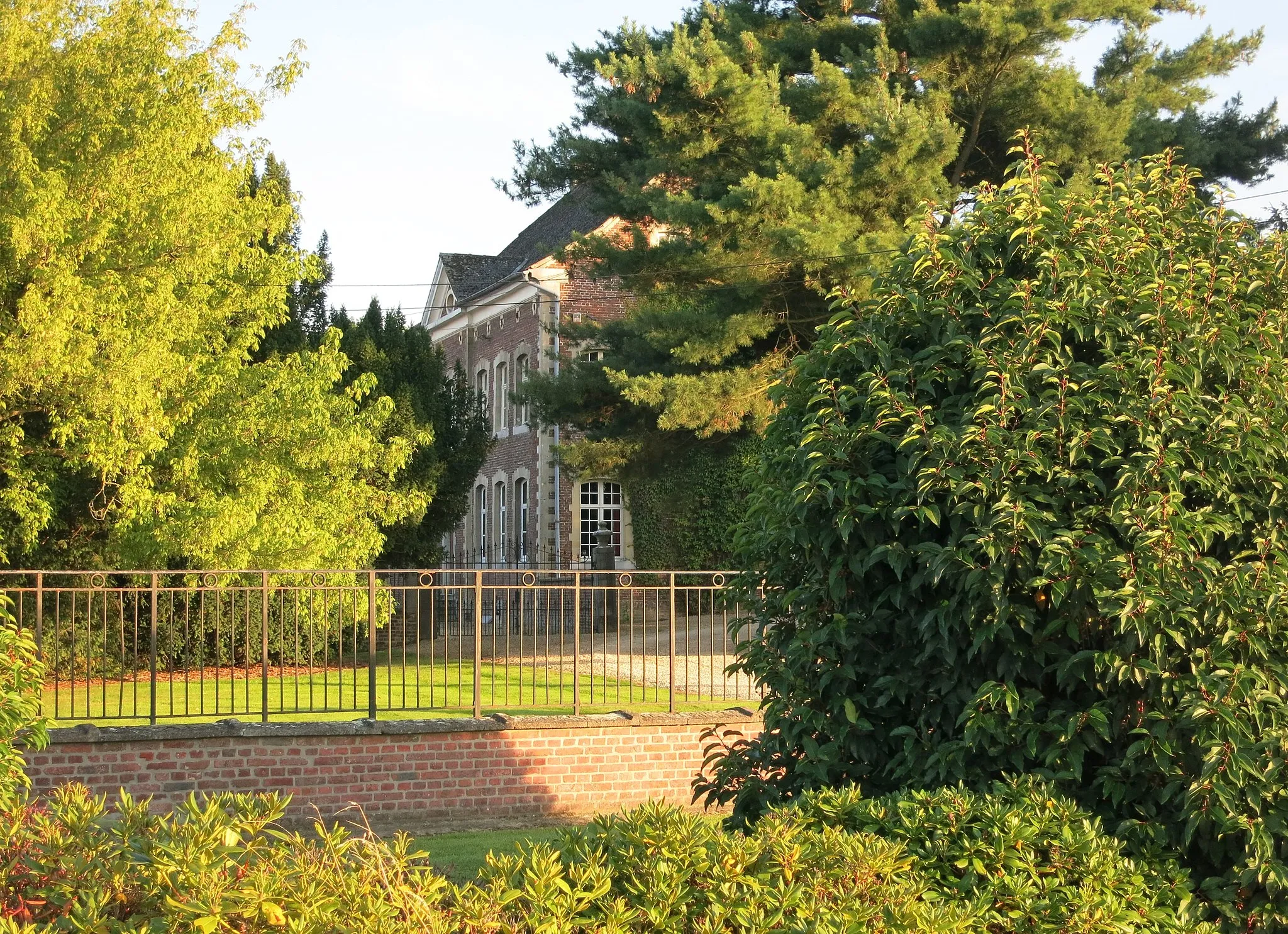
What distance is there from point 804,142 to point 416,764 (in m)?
13.5

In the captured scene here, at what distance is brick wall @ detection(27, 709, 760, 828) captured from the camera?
10539mm

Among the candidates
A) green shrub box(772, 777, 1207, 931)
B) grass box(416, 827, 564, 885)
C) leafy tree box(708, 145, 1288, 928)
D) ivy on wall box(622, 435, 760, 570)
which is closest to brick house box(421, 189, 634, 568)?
ivy on wall box(622, 435, 760, 570)

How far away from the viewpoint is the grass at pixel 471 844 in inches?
345

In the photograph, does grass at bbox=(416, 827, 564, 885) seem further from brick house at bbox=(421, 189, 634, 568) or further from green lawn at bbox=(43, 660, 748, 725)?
brick house at bbox=(421, 189, 634, 568)

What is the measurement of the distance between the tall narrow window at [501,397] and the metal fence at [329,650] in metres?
14.0

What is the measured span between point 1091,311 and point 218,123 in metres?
13.7

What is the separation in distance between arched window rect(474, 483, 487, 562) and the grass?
2863 centimetres

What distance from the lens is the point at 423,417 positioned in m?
23.0

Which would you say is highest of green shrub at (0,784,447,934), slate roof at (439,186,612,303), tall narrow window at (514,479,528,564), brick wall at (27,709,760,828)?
slate roof at (439,186,612,303)

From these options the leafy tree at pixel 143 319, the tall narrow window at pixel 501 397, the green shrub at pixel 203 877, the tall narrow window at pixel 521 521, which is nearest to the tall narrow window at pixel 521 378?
the tall narrow window at pixel 501 397

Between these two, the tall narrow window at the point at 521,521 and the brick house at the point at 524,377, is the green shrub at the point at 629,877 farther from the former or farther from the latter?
the tall narrow window at the point at 521,521

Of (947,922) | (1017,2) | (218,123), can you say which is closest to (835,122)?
(1017,2)

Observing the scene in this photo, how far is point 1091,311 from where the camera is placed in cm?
533

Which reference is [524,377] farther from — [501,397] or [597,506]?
[501,397]
